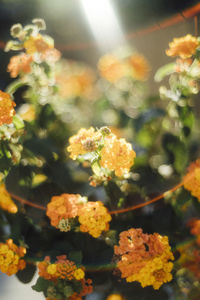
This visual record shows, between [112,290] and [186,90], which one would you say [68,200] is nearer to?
[112,290]

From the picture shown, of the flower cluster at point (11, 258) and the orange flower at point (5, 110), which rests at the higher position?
the orange flower at point (5, 110)

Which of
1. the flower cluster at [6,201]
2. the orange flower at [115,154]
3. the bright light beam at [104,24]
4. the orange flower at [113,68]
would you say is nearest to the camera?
the orange flower at [115,154]

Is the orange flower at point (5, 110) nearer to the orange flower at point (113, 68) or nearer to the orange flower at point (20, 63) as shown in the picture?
the orange flower at point (20, 63)

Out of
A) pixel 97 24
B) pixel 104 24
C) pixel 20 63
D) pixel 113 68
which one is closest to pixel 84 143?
pixel 20 63

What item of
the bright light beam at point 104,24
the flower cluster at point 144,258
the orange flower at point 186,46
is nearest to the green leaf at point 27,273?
the flower cluster at point 144,258

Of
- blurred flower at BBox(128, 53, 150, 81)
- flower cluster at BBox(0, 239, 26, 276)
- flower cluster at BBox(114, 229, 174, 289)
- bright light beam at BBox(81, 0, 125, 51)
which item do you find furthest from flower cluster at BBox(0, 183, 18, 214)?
bright light beam at BBox(81, 0, 125, 51)

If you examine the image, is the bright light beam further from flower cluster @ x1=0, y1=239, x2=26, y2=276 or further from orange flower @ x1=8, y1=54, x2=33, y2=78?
flower cluster @ x1=0, y1=239, x2=26, y2=276
